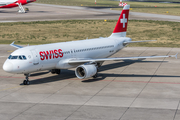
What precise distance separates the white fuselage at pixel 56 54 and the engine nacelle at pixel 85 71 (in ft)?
6.33

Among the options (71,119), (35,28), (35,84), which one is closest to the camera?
(71,119)

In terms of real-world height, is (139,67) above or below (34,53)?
below

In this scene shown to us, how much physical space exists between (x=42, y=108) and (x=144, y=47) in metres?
36.0

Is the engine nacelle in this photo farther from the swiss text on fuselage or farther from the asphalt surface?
the asphalt surface

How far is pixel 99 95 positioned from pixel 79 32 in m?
50.8

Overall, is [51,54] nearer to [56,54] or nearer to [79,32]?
[56,54]

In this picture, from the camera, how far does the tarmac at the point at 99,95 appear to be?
22.8 metres

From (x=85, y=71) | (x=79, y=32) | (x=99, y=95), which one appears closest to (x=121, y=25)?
(x=85, y=71)

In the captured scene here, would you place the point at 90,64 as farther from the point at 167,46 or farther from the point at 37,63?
the point at 167,46

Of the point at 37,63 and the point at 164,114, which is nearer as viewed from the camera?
the point at 164,114

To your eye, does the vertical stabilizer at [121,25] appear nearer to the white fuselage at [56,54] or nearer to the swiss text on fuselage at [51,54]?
the white fuselage at [56,54]

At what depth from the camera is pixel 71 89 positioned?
98.2 ft

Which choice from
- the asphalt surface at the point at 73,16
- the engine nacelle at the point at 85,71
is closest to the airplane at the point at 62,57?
the engine nacelle at the point at 85,71

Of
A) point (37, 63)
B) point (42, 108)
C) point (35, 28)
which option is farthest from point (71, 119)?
point (35, 28)
